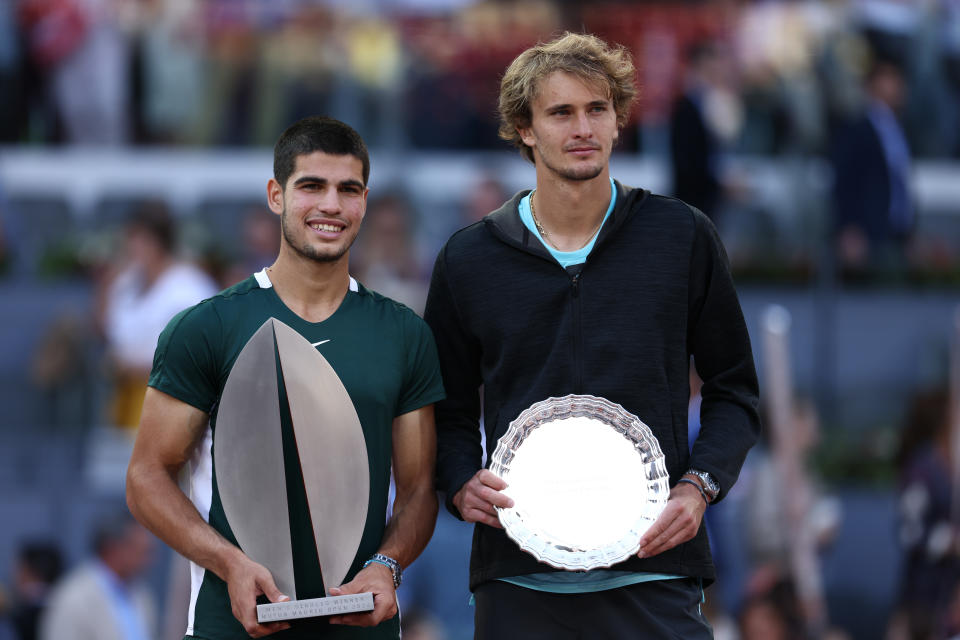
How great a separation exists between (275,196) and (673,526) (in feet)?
4.32

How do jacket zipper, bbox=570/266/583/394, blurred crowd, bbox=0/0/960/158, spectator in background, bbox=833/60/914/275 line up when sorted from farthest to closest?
blurred crowd, bbox=0/0/960/158 < spectator in background, bbox=833/60/914/275 < jacket zipper, bbox=570/266/583/394

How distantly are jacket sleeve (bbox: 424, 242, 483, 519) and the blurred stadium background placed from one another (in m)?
5.10

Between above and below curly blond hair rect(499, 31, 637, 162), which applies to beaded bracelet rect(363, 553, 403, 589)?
below

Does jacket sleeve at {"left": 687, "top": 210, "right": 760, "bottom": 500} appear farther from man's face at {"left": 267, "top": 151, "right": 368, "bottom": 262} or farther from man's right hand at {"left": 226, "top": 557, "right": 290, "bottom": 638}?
man's right hand at {"left": 226, "top": 557, "right": 290, "bottom": 638}

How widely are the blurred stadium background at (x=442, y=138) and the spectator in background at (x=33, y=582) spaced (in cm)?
171

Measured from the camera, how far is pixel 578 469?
3.70m

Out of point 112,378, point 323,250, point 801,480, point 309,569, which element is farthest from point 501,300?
point 112,378

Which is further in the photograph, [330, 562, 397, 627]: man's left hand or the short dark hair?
the short dark hair

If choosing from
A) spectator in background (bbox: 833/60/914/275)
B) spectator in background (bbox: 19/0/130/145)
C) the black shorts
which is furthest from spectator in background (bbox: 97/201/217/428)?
spectator in background (bbox: 833/60/914/275)

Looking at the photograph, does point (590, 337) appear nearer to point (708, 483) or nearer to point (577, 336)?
point (577, 336)

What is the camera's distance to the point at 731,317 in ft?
12.6

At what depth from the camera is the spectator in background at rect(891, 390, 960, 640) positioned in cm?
737

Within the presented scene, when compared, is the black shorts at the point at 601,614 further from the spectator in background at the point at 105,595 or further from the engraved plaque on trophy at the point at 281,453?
the spectator in background at the point at 105,595

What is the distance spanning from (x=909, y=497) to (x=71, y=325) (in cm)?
495
